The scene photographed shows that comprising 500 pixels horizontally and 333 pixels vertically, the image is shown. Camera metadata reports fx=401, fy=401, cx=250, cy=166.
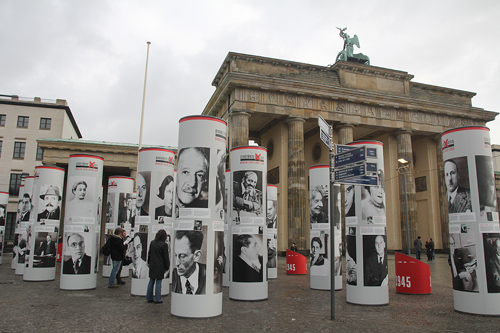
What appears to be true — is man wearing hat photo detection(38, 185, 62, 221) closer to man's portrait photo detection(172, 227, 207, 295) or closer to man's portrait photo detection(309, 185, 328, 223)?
man's portrait photo detection(172, 227, 207, 295)

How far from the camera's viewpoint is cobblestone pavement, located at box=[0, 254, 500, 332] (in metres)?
7.32

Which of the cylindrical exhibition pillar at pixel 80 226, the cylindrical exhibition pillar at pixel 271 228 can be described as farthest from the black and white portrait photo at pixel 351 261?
the cylindrical exhibition pillar at pixel 80 226

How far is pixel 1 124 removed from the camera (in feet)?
159

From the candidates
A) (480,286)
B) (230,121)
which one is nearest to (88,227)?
(480,286)

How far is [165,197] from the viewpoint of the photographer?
11648 millimetres

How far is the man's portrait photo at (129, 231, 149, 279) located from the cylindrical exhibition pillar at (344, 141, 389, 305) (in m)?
5.57

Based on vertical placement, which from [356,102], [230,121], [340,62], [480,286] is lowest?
[480,286]

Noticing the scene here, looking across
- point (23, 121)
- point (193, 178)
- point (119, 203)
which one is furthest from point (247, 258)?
point (23, 121)

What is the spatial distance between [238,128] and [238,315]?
23.3 meters

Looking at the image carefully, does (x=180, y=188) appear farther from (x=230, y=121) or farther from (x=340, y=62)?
(x=340, y=62)

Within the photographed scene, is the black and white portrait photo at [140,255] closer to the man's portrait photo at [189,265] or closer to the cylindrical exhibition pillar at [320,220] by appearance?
the man's portrait photo at [189,265]

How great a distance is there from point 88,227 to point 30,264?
3.69 metres

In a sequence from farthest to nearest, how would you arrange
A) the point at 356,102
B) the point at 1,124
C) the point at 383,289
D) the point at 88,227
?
the point at 1,124 → the point at 356,102 → the point at 88,227 → the point at 383,289

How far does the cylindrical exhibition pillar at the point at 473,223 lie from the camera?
886 cm
